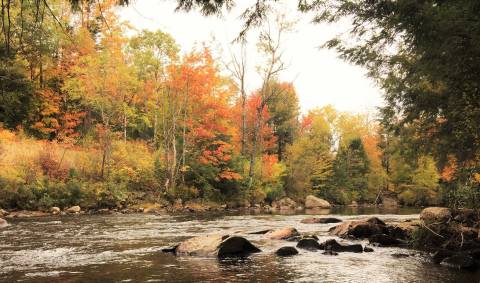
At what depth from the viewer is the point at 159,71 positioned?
111ft

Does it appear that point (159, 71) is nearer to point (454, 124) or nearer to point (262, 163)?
point (262, 163)

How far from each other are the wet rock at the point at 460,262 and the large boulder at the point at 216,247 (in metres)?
4.60

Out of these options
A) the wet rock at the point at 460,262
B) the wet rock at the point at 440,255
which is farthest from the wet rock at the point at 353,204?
the wet rock at the point at 460,262

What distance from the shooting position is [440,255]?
9.44 m

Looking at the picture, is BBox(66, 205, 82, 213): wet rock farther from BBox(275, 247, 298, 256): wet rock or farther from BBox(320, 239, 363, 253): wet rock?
BBox(320, 239, 363, 253): wet rock

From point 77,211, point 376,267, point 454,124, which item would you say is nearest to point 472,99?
point 454,124

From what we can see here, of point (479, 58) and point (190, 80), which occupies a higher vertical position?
point (190, 80)

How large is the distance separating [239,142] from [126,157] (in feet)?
50.3

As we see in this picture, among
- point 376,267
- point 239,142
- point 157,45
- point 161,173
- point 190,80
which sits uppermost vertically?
point 157,45

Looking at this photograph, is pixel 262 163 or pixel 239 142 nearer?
pixel 262 163

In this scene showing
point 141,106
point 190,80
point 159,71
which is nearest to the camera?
point 190,80

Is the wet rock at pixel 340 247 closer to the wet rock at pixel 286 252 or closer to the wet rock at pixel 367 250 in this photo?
the wet rock at pixel 367 250

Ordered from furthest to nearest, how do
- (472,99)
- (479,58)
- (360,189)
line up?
(360,189)
(472,99)
(479,58)

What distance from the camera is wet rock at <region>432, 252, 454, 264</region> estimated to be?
30.6 ft
